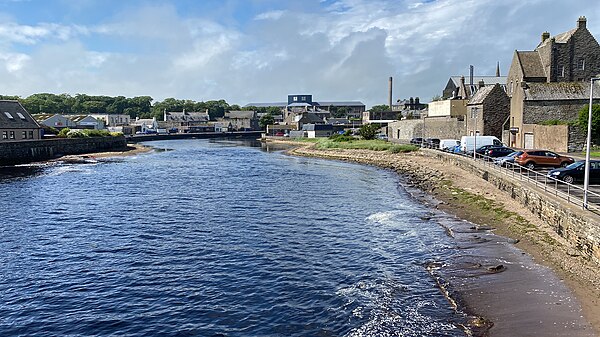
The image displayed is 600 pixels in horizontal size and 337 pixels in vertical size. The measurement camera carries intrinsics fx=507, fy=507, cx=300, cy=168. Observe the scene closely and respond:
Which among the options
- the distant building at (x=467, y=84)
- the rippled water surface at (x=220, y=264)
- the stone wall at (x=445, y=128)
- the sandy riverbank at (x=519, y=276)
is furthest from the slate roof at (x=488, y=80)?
the sandy riverbank at (x=519, y=276)

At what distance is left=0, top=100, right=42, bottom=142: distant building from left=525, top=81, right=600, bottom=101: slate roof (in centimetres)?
7680

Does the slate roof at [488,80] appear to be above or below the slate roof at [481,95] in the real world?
above

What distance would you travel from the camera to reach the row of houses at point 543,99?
195 ft

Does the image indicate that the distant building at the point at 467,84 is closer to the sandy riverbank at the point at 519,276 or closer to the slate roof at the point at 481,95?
the slate roof at the point at 481,95

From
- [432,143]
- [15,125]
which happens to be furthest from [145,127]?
[432,143]

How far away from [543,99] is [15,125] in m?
79.5

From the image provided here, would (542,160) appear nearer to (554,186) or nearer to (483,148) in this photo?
(554,186)

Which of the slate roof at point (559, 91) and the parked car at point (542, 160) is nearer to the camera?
the parked car at point (542, 160)

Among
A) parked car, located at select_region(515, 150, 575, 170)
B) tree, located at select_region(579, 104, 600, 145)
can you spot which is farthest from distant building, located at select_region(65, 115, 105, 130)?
parked car, located at select_region(515, 150, 575, 170)

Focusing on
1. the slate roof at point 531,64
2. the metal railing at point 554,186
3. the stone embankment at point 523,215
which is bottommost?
the stone embankment at point 523,215

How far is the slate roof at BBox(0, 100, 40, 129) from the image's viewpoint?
8162 centimetres

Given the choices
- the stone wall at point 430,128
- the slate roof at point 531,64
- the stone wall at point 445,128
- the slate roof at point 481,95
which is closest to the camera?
the slate roof at point 531,64

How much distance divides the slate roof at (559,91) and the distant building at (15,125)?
252 ft

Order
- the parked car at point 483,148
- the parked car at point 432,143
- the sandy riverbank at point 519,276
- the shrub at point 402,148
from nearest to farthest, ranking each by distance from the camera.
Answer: the sandy riverbank at point 519,276
the parked car at point 483,148
the parked car at point 432,143
the shrub at point 402,148
